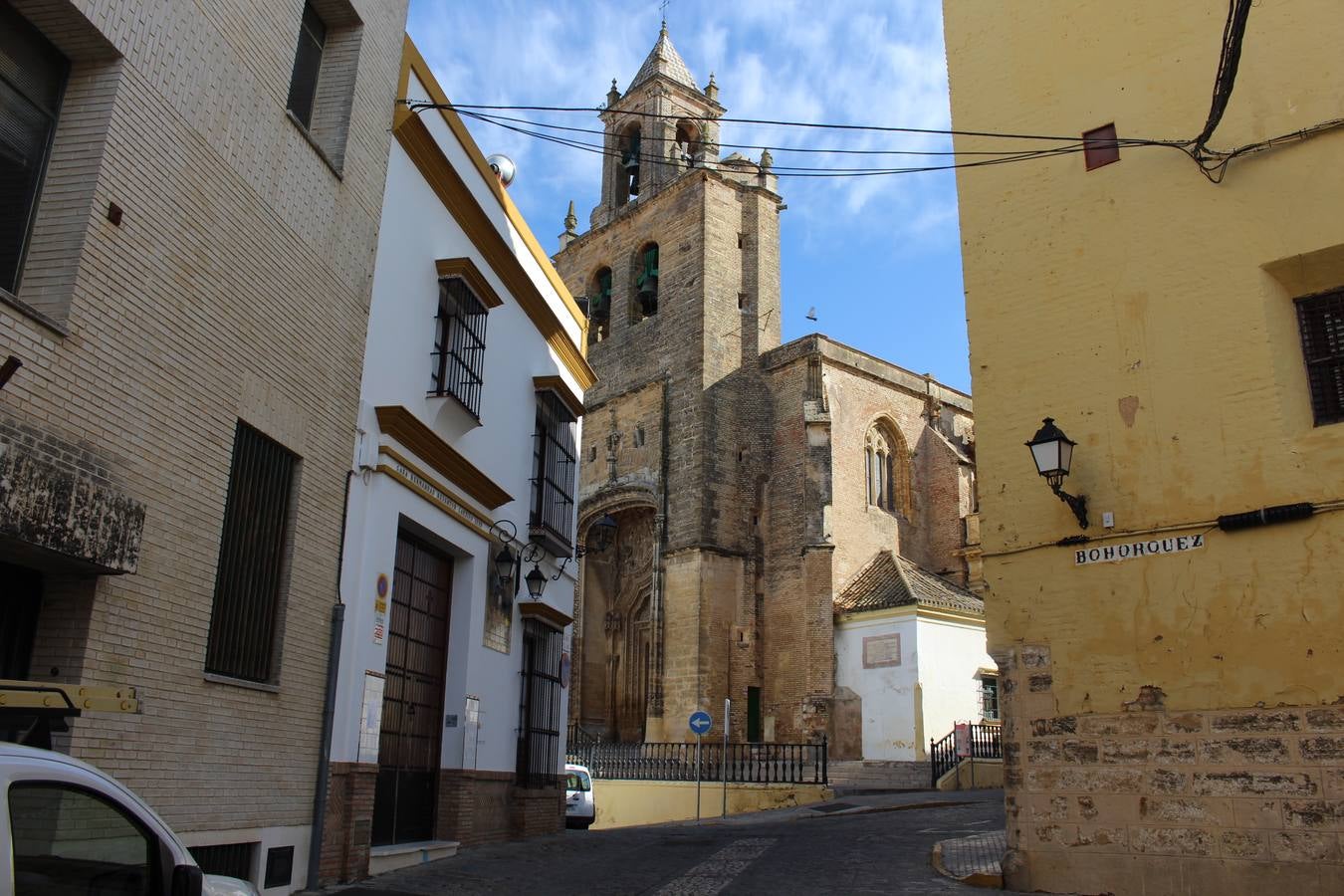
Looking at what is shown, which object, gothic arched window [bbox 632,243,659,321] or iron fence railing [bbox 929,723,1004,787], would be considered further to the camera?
gothic arched window [bbox 632,243,659,321]

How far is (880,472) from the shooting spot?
3138 cm

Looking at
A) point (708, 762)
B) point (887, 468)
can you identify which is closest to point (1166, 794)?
point (708, 762)

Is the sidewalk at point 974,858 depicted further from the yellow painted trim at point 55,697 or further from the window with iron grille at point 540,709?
the yellow painted trim at point 55,697

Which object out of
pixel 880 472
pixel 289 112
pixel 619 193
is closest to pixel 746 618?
pixel 880 472

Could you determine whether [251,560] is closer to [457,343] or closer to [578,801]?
[457,343]

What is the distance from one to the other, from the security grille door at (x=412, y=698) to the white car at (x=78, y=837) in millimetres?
6447

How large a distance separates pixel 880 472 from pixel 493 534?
20.1 m

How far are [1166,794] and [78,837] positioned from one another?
24.6 ft

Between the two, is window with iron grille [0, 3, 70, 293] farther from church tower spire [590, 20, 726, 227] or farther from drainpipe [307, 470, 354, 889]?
church tower spire [590, 20, 726, 227]

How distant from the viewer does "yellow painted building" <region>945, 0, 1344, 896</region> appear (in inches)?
320

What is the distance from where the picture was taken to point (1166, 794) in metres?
8.41

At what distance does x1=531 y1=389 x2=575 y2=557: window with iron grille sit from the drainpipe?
4817 millimetres

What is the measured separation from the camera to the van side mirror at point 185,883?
3.75 metres

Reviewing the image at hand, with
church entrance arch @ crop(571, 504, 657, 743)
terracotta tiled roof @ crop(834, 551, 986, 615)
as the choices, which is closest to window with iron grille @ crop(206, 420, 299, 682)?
terracotta tiled roof @ crop(834, 551, 986, 615)
